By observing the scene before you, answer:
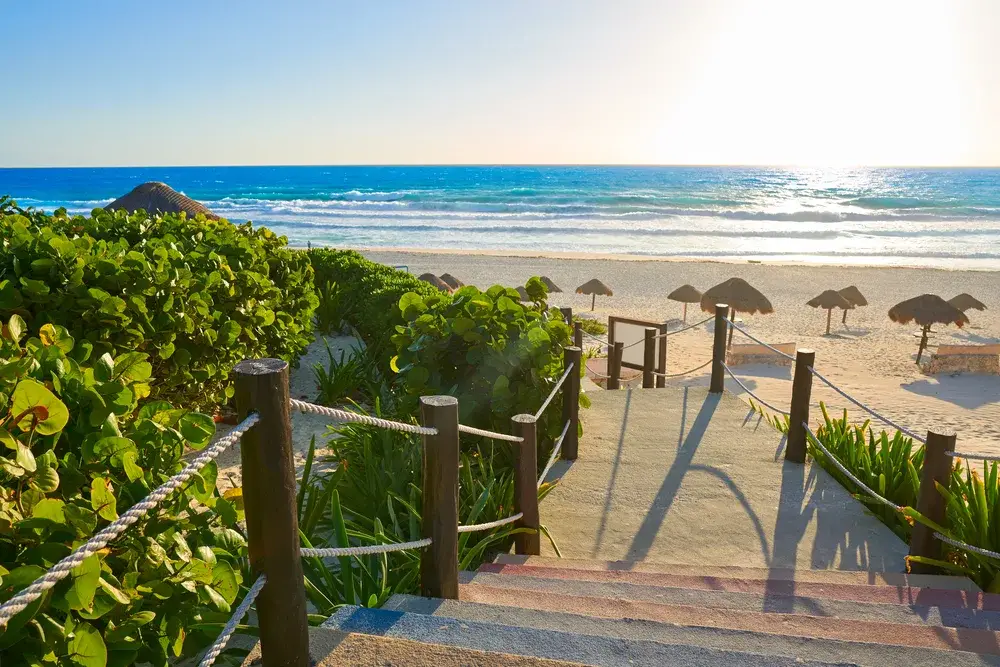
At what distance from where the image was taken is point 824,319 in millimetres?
21234

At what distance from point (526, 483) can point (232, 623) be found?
2.31 m

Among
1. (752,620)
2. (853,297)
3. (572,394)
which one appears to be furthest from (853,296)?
(752,620)

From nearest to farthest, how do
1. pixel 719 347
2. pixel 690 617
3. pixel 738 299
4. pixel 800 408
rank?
1. pixel 690 617
2. pixel 800 408
3. pixel 719 347
4. pixel 738 299

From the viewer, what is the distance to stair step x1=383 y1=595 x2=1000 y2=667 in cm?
225

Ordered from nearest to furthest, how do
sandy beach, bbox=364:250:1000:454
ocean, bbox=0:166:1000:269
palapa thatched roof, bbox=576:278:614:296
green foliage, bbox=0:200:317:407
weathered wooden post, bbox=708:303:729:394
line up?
green foliage, bbox=0:200:317:407 → weathered wooden post, bbox=708:303:729:394 → sandy beach, bbox=364:250:1000:454 → palapa thatched roof, bbox=576:278:614:296 → ocean, bbox=0:166:1000:269

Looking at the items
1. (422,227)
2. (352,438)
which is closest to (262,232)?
(352,438)

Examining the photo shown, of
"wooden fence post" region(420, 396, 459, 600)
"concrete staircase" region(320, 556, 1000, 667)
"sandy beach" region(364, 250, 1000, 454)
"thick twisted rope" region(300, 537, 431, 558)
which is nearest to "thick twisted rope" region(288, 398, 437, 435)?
"wooden fence post" region(420, 396, 459, 600)

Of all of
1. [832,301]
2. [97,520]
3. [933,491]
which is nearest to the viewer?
[97,520]

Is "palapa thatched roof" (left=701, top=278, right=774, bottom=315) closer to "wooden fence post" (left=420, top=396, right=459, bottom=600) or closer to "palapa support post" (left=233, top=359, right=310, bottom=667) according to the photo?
"wooden fence post" (left=420, top=396, right=459, bottom=600)

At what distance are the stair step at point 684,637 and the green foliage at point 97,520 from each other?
797mm

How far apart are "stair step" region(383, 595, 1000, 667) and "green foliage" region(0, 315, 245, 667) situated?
80 cm

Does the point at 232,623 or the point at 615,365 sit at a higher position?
the point at 232,623

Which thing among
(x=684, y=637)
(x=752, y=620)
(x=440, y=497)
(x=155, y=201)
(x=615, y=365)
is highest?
(x=155, y=201)

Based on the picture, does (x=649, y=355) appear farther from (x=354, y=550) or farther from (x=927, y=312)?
(x=927, y=312)
